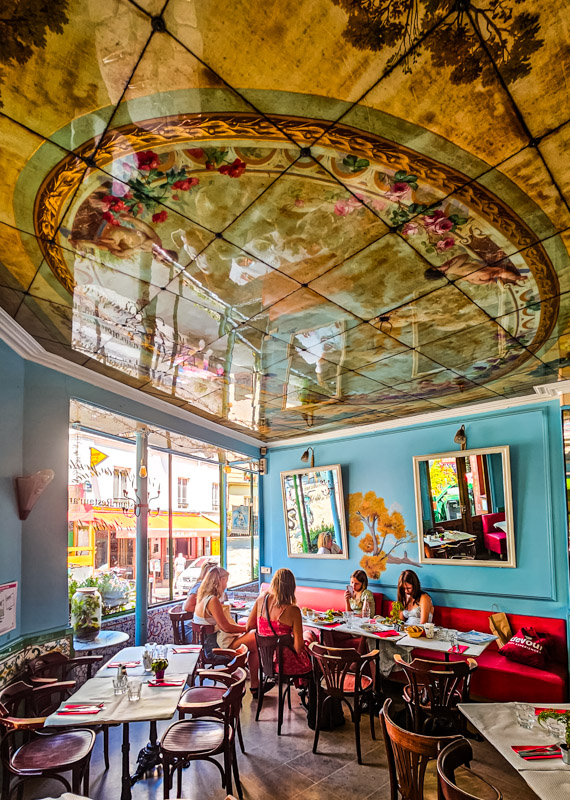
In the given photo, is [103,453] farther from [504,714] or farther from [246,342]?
[504,714]

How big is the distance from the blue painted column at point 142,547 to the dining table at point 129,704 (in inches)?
58.5

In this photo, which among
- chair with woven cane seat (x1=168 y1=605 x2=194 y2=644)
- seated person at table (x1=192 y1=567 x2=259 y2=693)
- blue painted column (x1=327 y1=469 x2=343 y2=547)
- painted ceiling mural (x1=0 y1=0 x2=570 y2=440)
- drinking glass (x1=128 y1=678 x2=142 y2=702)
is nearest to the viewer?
painted ceiling mural (x1=0 y1=0 x2=570 y2=440)

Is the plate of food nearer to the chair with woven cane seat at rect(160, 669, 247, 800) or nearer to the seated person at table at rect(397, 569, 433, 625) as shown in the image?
the seated person at table at rect(397, 569, 433, 625)

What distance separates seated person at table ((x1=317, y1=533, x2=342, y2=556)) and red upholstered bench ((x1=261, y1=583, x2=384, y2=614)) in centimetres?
55

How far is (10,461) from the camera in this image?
3873mm

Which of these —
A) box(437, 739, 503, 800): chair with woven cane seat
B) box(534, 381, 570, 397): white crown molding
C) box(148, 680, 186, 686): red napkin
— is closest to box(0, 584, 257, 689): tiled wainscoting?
box(148, 680, 186, 686): red napkin

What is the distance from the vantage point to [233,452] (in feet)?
26.8

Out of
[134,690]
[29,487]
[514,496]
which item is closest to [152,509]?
[29,487]

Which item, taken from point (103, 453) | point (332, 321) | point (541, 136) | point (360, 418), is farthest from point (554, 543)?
point (103, 453)

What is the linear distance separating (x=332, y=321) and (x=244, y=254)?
1116 millimetres

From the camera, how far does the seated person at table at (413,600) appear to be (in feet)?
18.5

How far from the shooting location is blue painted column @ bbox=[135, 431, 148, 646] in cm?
579

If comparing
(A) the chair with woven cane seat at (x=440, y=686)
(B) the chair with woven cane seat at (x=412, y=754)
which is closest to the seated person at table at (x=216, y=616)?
(A) the chair with woven cane seat at (x=440, y=686)

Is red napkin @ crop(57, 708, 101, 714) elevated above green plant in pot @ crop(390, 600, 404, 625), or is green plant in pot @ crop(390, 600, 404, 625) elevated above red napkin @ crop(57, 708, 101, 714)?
red napkin @ crop(57, 708, 101, 714)
